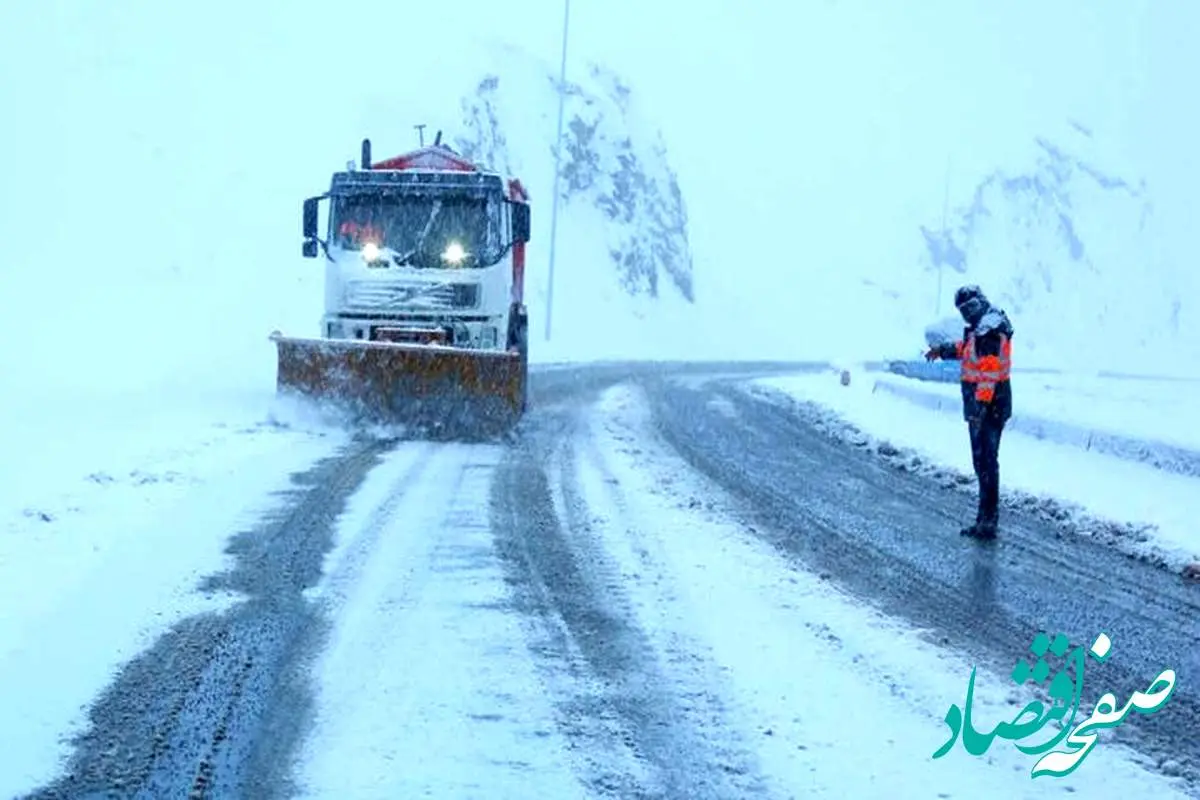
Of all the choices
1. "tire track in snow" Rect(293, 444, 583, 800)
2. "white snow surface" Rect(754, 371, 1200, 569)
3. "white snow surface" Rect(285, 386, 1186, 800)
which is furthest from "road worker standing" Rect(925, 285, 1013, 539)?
"tire track in snow" Rect(293, 444, 583, 800)

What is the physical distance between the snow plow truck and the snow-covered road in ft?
10.8

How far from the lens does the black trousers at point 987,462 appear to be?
872cm

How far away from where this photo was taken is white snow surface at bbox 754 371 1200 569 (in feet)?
29.4

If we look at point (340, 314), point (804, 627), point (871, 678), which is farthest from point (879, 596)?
point (340, 314)

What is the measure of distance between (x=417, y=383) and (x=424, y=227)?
1.98 metres

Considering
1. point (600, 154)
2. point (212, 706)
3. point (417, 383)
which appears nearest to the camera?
point (212, 706)

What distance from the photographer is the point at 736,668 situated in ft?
16.3

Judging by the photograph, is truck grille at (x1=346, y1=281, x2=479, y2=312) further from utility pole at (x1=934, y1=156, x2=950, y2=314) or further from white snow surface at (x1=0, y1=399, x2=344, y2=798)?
utility pole at (x1=934, y1=156, x2=950, y2=314)

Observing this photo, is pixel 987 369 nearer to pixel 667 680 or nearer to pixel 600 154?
pixel 667 680

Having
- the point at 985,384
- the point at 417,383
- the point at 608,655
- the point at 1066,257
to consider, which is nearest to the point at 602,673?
the point at 608,655

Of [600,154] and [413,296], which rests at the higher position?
[600,154]

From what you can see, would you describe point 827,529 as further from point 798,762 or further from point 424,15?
point 424,15

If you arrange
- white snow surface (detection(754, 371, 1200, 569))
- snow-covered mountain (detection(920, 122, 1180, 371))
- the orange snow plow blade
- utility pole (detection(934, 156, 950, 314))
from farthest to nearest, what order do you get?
snow-covered mountain (detection(920, 122, 1180, 371))
utility pole (detection(934, 156, 950, 314))
the orange snow plow blade
white snow surface (detection(754, 371, 1200, 569))

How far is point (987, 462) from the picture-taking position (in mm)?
8852
